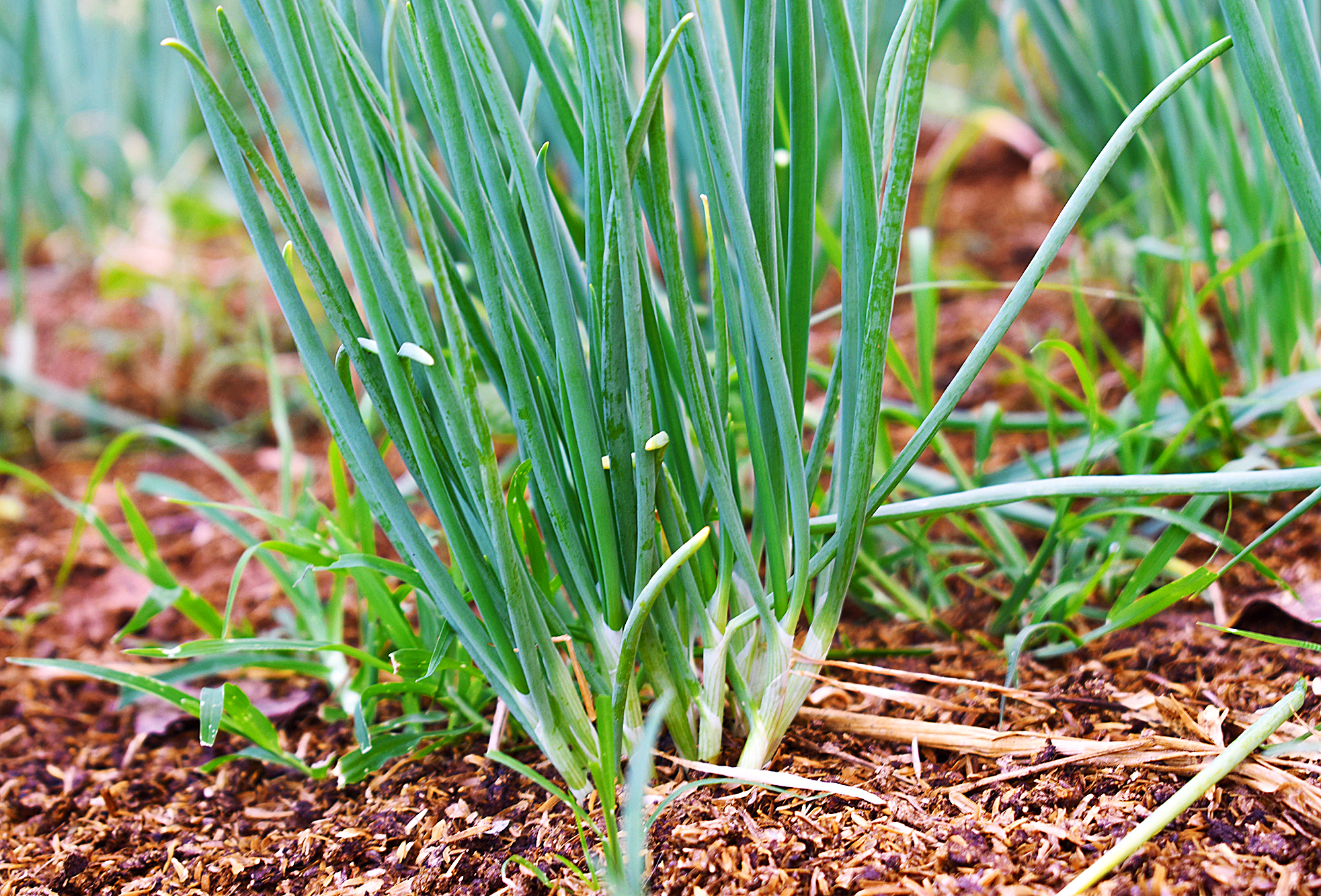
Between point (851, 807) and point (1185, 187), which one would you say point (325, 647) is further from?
point (1185, 187)

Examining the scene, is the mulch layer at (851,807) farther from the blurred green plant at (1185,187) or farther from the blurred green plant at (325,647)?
the blurred green plant at (1185,187)

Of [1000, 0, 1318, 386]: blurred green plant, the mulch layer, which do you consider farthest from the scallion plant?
[1000, 0, 1318, 386]: blurred green plant

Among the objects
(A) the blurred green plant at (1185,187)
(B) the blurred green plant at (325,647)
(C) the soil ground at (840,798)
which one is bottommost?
(C) the soil ground at (840,798)

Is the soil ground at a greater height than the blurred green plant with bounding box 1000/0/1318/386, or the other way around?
the blurred green plant with bounding box 1000/0/1318/386

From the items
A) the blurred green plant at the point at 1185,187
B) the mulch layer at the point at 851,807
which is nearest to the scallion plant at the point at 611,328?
the mulch layer at the point at 851,807

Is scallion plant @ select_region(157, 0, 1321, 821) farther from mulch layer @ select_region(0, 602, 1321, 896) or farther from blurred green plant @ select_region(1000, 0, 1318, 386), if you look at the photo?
blurred green plant @ select_region(1000, 0, 1318, 386)
